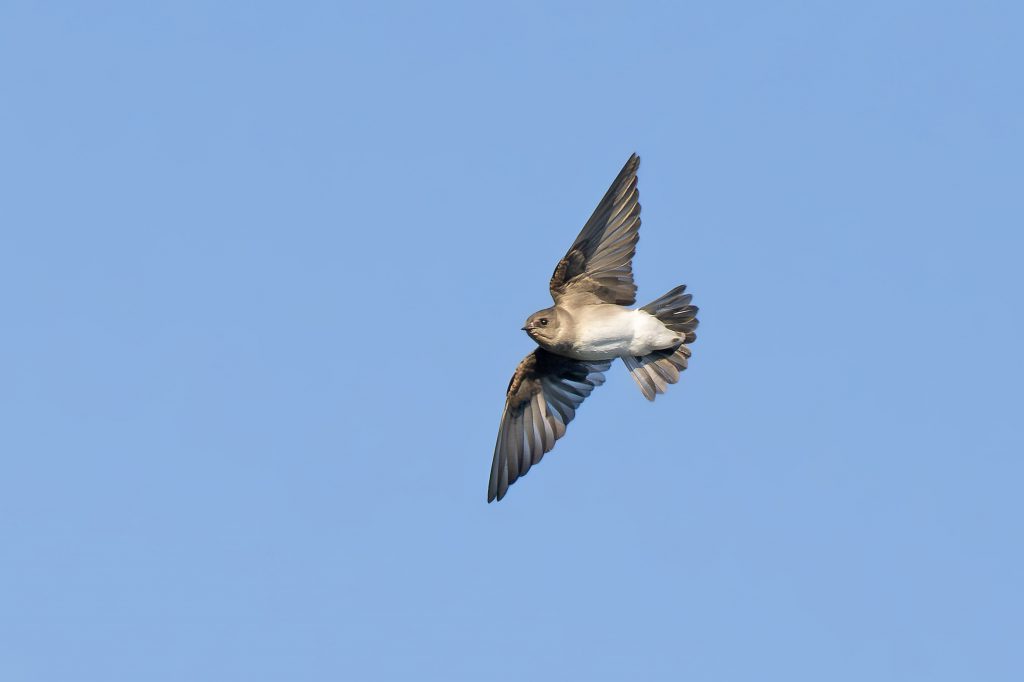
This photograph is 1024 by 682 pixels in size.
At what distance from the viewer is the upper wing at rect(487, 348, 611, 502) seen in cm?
1585

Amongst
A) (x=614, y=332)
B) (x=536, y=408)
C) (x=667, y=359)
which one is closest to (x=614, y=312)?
(x=614, y=332)

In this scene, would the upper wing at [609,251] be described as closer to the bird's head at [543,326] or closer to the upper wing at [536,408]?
the bird's head at [543,326]

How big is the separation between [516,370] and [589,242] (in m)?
1.94

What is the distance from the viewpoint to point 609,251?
14797mm

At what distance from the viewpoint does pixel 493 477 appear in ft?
52.1

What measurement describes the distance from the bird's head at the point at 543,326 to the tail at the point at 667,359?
929 millimetres

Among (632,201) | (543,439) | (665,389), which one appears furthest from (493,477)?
(632,201)

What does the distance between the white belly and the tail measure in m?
0.13

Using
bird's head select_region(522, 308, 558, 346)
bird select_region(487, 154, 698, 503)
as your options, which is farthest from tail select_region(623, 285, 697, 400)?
bird's head select_region(522, 308, 558, 346)

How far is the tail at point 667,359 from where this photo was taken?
15039 millimetres

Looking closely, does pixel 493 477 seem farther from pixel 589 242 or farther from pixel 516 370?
pixel 589 242

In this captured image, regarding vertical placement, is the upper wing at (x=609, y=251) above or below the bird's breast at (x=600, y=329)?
above

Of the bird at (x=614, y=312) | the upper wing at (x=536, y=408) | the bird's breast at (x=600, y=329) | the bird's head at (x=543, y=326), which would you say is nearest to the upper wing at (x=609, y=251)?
the bird at (x=614, y=312)

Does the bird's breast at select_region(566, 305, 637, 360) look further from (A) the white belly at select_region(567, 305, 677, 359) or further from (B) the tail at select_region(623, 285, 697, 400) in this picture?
(B) the tail at select_region(623, 285, 697, 400)
